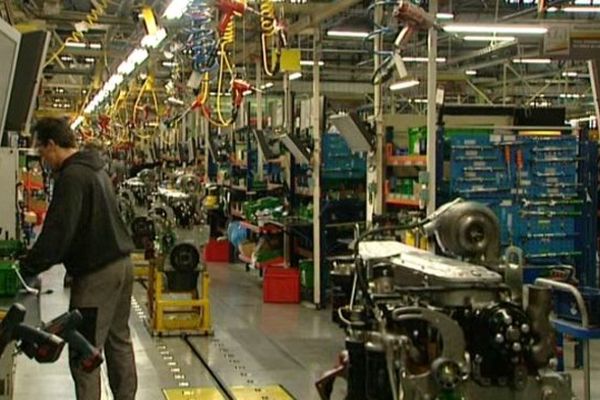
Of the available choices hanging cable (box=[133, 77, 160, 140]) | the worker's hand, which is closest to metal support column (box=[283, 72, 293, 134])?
hanging cable (box=[133, 77, 160, 140])

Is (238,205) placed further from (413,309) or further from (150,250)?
(413,309)

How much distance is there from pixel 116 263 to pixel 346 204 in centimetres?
496

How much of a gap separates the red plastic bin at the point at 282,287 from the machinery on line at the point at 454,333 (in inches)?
212

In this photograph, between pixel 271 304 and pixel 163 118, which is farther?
pixel 163 118

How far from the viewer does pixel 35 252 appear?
398 cm

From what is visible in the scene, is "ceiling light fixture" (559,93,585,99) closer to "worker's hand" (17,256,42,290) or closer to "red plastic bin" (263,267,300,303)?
"red plastic bin" (263,267,300,303)

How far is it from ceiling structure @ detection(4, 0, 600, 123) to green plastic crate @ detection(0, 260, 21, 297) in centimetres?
382

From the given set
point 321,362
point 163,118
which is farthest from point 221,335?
point 163,118

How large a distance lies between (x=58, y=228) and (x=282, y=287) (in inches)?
209

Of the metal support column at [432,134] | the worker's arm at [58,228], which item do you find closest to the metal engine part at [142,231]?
the metal support column at [432,134]

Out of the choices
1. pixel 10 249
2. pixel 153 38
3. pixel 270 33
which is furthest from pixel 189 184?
pixel 10 249

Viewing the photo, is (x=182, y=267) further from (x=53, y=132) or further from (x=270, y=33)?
(x=53, y=132)

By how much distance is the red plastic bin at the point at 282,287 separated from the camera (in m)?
9.20

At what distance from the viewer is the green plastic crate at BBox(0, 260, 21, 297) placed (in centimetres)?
380
